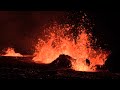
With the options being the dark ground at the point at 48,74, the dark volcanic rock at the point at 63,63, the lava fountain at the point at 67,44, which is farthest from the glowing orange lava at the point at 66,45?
the dark ground at the point at 48,74

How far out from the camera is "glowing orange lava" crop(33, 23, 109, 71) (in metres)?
9.49

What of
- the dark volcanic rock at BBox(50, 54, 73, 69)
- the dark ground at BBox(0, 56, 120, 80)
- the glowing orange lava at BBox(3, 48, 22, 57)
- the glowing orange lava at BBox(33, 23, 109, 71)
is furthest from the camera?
the glowing orange lava at BBox(33, 23, 109, 71)

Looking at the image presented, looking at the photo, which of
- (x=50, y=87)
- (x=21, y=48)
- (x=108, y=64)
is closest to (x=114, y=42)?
(x=108, y=64)

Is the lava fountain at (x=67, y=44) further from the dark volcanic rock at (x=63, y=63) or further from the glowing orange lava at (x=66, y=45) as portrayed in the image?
the dark volcanic rock at (x=63, y=63)

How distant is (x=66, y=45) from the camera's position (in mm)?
10414

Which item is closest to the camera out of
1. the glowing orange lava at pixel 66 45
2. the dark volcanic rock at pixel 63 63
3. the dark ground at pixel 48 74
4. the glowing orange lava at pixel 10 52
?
the dark ground at pixel 48 74

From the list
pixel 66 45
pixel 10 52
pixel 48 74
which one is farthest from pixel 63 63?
pixel 66 45

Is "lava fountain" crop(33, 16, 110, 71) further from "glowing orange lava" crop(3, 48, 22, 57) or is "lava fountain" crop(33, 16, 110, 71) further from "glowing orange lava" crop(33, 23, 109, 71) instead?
"glowing orange lava" crop(3, 48, 22, 57)

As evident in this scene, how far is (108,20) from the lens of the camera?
26.9 feet

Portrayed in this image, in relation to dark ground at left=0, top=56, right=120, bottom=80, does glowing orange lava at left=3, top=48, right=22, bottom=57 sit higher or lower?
higher

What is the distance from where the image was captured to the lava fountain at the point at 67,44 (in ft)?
31.3

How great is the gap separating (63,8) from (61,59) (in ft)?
9.36

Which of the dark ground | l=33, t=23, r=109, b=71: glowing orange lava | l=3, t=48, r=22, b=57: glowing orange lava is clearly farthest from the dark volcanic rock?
l=3, t=48, r=22, b=57: glowing orange lava

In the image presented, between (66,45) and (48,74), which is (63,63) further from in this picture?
(66,45)
